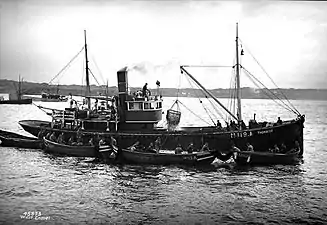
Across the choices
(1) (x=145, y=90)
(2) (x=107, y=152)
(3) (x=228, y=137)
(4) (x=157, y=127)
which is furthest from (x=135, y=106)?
(3) (x=228, y=137)

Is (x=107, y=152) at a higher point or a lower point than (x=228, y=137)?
lower

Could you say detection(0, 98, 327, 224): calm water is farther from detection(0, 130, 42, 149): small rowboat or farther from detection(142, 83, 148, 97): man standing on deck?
detection(142, 83, 148, 97): man standing on deck

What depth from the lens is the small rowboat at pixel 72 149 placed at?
19.3 meters

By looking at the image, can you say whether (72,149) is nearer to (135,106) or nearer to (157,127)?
(135,106)

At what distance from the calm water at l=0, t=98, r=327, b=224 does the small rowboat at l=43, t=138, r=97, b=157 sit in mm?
527

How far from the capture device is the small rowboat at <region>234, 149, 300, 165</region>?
17641mm

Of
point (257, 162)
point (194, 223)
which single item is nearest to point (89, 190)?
point (194, 223)

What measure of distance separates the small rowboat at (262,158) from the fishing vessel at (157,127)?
116 centimetres

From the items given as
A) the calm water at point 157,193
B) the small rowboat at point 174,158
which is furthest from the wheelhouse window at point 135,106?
the calm water at point 157,193

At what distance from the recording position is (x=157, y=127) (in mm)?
21250

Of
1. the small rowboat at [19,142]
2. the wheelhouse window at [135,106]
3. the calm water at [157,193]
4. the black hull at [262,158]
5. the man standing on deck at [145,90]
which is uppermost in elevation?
the man standing on deck at [145,90]

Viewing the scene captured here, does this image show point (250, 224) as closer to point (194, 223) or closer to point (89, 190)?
point (194, 223)

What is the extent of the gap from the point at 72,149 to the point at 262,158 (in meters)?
10.7

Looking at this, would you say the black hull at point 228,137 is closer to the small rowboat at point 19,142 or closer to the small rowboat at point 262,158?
the small rowboat at point 262,158
